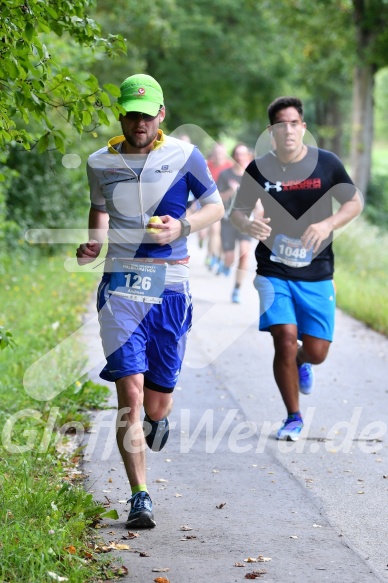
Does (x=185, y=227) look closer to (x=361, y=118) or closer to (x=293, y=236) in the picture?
(x=293, y=236)

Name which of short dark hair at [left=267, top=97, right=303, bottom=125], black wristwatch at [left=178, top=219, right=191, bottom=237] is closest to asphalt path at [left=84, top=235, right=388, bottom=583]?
black wristwatch at [left=178, top=219, right=191, bottom=237]

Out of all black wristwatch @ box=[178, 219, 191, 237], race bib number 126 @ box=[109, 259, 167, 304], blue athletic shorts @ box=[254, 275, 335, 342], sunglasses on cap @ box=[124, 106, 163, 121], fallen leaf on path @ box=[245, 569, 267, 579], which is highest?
sunglasses on cap @ box=[124, 106, 163, 121]

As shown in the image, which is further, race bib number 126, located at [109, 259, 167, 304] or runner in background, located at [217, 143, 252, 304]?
runner in background, located at [217, 143, 252, 304]

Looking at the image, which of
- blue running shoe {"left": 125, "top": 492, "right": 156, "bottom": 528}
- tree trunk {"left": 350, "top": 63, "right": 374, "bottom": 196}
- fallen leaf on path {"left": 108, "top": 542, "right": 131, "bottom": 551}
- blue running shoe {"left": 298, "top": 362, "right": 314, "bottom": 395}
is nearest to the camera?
fallen leaf on path {"left": 108, "top": 542, "right": 131, "bottom": 551}

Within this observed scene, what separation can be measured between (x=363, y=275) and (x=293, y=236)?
1030cm

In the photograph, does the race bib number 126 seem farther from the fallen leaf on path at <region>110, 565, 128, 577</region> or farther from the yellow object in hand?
the fallen leaf on path at <region>110, 565, 128, 577</region>

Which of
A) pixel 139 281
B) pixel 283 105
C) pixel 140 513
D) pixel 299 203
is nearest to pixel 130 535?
pixel 140 513

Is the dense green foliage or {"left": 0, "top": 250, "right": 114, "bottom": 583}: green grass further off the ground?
the dense green foliage

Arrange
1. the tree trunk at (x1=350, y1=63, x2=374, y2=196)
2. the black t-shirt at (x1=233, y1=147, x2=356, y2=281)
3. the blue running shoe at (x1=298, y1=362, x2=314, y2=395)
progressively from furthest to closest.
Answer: the tree trunk at (x1=350, y1=63, x2=374, y2=196), the blue running shoe at (x1=298, y1=362, x2=314, y2=395), the black t-shirt at (x1=233, y1=147, x2=356, y2=281)

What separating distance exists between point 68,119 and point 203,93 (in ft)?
121

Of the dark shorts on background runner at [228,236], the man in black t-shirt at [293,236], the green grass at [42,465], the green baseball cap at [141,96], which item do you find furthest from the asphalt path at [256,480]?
the dark shorts on background runner at [228,236]

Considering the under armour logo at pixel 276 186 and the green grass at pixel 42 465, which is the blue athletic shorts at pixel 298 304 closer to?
the under armour logo at pixel 276 186

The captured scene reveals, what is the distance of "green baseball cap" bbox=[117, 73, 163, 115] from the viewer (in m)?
5.36

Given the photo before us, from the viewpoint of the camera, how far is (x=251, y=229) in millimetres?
7133
